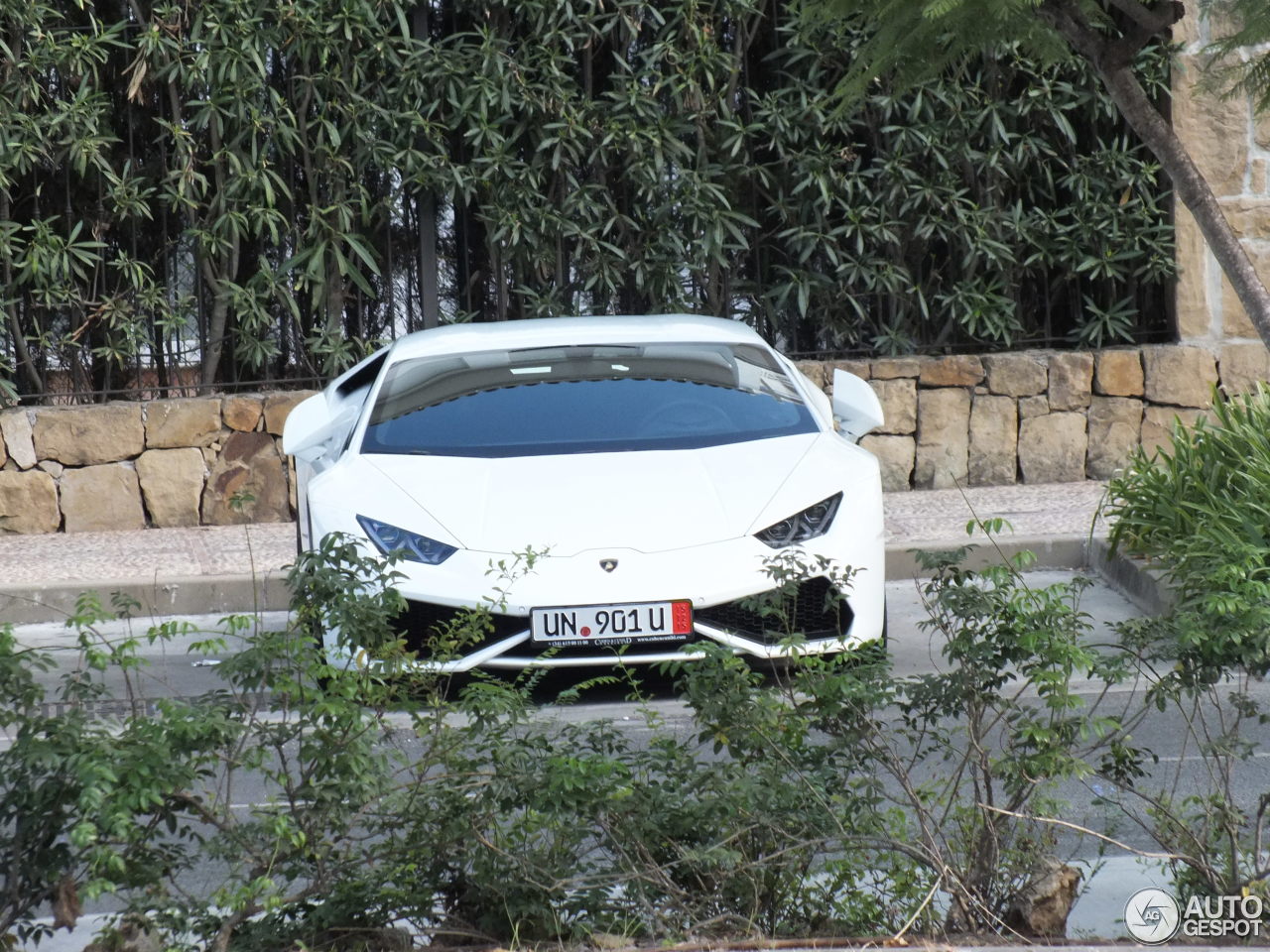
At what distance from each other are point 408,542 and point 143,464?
4576 millimetres

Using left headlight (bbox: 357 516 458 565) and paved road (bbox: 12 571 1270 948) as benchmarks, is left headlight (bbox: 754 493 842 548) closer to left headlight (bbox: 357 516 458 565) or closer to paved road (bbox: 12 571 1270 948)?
paved road (bbox: 12 571 1270 948)

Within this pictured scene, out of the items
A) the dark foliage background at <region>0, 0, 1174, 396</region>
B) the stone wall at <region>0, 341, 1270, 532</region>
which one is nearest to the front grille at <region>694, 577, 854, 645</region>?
the stone wall at <region>0, 341, 1270, 532</region>

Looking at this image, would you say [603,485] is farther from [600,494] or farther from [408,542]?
[408,542]

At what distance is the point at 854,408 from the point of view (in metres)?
6.48

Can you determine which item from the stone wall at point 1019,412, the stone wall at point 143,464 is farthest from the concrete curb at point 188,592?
the stone wall at point 1019,412

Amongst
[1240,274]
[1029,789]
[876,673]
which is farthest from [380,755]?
[1240,274]

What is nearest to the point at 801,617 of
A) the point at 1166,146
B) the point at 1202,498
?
the point at 1166,146

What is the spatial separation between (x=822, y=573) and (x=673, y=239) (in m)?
5.24

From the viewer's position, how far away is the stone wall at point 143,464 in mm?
9219

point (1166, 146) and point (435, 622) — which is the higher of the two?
point (1166, 146)

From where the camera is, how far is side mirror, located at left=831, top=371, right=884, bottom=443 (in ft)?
21.1

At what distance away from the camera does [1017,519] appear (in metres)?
8.62

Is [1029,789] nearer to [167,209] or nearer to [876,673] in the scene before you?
[876,673]

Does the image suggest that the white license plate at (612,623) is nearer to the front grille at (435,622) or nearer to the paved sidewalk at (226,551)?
the front grille at (435,622)
